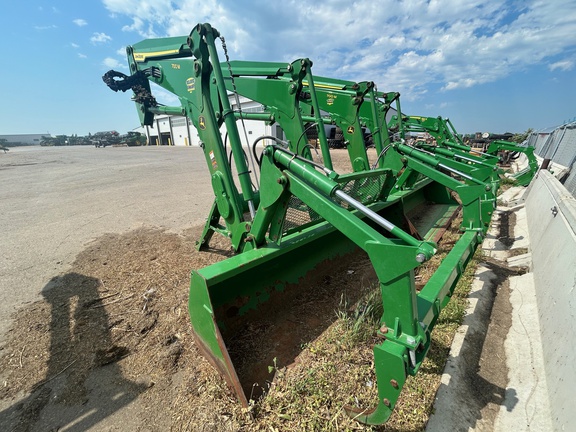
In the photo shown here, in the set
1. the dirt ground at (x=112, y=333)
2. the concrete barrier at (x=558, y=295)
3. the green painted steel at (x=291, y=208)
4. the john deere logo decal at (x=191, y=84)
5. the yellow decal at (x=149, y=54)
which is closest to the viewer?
the green painted steel at (x=291, y=208)

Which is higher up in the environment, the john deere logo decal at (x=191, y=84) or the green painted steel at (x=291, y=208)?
the john deere logo decal at (x=191, y=84)

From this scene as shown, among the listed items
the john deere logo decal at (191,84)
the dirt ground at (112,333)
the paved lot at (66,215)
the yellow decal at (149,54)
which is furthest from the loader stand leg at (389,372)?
the yellow decal at (149,54)

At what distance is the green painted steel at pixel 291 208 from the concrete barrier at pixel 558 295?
2.42 feet

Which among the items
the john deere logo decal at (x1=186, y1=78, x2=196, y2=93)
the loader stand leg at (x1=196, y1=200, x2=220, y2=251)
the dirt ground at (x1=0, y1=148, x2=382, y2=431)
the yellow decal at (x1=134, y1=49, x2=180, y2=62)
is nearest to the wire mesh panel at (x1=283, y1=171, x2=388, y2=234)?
the dirt ground at (x1=0, y1=148, x2=382, y2=431)

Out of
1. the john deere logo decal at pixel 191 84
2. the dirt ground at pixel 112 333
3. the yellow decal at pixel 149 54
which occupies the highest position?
the yellow decal at pixel 149 54

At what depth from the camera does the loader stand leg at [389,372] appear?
1.46m

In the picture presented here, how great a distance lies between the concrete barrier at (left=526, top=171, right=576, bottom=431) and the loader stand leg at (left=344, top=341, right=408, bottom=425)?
1.11 m

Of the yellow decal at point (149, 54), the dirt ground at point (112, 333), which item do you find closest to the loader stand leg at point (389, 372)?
the dirt ground at point (112, 333)

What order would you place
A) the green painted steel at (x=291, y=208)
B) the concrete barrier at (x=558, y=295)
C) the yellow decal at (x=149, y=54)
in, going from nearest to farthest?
the green painted steel at (x=291, y=208), the concrete barrier at (x=558, y=295), the yellow decal at (x=149, y=54)

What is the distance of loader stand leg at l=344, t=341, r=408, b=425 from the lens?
4.79 ft

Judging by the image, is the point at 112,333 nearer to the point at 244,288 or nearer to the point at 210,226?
the point at 244,288

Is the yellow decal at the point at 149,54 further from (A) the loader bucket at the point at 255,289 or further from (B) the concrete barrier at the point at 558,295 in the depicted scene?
(B) the concrete barrier at the point at 558,295

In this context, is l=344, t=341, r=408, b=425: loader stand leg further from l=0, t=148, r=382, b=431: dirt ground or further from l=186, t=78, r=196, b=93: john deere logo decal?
l=186, t=78, r=196, b=93: john deere logo decal

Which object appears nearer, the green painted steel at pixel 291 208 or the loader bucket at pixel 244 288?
the green painted steel at pixel 291 208
